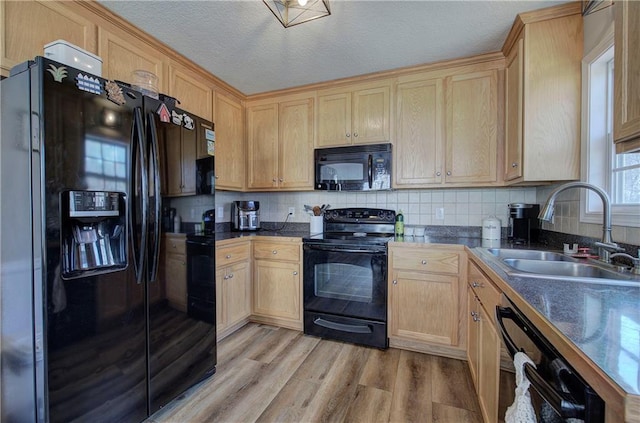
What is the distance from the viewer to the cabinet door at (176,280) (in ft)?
5.12

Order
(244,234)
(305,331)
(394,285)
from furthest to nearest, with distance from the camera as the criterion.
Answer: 1. (244,234)
2. (305,331)
3. (394,285)

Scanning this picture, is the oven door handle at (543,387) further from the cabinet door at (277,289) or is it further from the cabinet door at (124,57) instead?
the cabinet door at (124,57)

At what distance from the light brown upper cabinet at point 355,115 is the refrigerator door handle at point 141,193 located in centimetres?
165

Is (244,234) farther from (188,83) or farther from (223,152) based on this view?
(188,83)

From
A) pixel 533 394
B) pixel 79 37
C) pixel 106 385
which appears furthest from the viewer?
pixel 79 37

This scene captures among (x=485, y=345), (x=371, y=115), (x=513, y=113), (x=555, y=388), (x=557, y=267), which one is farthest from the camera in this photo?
(x=371, y=115)

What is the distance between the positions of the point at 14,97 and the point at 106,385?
133 centimetres

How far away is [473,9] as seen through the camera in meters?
1.70

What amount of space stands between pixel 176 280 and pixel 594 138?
8.53 feet

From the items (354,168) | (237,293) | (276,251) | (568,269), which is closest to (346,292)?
(276,251)

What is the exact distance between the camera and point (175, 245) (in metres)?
1.60

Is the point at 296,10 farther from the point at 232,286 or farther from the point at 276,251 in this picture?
the point at 232,286

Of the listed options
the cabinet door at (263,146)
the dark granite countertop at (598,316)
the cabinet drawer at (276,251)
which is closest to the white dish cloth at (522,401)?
the dark granite countertop at (598,316)

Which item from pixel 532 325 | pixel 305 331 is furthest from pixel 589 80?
pixel 305 331
